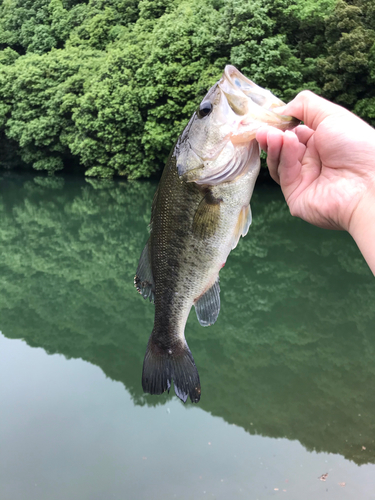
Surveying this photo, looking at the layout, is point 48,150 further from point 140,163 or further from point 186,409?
point 186,409

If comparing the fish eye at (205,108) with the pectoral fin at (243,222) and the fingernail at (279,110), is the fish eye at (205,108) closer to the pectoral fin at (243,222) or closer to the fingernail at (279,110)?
the fingernail at (279,110)

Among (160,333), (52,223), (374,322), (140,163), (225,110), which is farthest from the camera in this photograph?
(140,163)

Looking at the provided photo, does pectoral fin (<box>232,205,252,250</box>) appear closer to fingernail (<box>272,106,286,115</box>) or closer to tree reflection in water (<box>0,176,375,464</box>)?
fingernail (<box>272,106,286,115</box>)

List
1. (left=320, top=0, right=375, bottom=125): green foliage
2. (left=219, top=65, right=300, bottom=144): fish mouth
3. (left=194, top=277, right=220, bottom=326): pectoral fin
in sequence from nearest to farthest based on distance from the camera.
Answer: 1. (left=219, top=65, right=300, bottom=144): fish mouth
2. (left=194, top=277, right=220, bottom=326): pectoral fin
3. (left=320, top=0, right=375, bottom=125): green foliage

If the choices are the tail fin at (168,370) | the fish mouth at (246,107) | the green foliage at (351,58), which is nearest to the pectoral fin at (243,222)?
the fish mouth at (246,107)

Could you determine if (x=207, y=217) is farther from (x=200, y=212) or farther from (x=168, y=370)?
(x=168, y=370)

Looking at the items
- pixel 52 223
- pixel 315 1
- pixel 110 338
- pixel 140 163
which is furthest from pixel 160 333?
pixel 140 163

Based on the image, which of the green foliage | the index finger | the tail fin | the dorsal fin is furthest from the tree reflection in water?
the green foliage

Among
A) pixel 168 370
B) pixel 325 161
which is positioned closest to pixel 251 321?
pixel 168 370

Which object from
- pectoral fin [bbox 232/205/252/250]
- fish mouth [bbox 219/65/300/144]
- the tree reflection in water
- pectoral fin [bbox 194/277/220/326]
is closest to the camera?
fish mouth [bbox 219/65/300/144]
